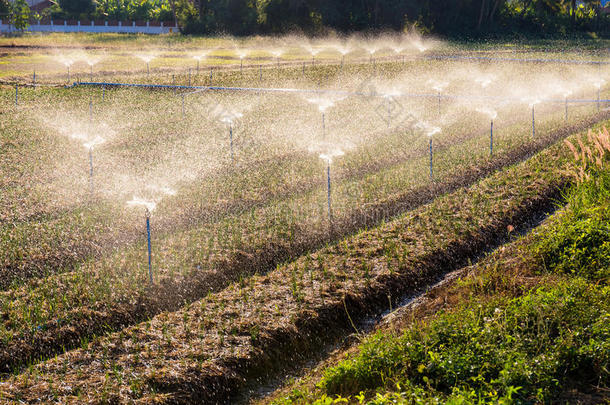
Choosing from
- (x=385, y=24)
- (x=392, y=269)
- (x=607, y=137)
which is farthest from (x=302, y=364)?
(x=385, y=24)

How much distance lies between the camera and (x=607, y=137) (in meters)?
10.4

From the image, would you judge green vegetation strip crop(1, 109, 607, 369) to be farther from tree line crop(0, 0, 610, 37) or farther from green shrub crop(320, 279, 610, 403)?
tree line crop(0, 0, 610, 37)


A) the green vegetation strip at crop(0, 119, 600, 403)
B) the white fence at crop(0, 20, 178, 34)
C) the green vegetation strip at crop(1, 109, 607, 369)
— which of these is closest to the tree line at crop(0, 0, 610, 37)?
the white fence at crop(0, 20, 178, 34)

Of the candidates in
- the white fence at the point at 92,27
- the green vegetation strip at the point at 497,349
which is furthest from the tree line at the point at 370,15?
the green vegetation strip at the point at 497,349

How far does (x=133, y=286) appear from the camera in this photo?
9.12 meters

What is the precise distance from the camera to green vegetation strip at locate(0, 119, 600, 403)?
271 inches

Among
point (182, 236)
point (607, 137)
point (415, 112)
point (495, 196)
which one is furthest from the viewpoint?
point (415, 112)

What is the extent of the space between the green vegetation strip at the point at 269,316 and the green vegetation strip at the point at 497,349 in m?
0.82

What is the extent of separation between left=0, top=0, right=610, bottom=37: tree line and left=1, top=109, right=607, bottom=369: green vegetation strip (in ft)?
157

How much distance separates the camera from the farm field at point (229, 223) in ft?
24.9

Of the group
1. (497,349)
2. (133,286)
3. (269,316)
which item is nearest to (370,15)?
(133,286)

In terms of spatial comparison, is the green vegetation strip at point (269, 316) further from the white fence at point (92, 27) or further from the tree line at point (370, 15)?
the white fence at point (92, 27)

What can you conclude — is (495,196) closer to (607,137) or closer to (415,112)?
(607,137)

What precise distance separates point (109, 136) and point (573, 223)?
1556 centimetres
